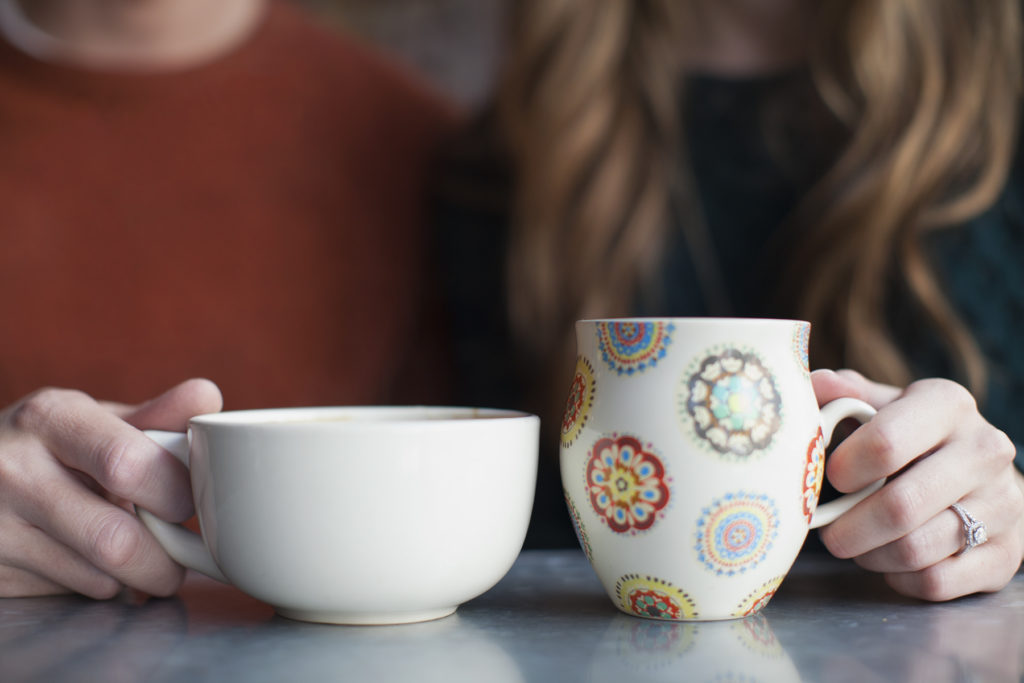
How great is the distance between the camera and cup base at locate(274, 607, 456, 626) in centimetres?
48

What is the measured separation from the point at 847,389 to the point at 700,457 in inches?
5.2

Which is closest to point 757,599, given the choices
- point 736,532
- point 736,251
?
point 736,532

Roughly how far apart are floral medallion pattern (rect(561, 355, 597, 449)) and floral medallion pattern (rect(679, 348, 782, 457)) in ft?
0.19

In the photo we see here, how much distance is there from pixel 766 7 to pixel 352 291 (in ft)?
2.24

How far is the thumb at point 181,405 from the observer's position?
56cm

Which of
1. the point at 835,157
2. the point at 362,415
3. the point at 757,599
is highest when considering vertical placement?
the point at 835,157

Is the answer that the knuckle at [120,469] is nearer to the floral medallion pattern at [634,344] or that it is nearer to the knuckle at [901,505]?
the floral medallion pattern at [634,344]

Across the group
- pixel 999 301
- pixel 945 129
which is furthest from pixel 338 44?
pixel 999 301

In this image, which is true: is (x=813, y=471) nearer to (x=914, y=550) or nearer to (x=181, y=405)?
(x=914, y=550)

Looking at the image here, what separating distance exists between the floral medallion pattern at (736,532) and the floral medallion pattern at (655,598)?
26 millimetres

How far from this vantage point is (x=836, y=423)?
0.51m

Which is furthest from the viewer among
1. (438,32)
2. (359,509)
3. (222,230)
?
(438,32)

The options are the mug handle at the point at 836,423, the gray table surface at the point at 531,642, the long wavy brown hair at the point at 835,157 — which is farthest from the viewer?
the long wavy brown hair at the point at 835,157

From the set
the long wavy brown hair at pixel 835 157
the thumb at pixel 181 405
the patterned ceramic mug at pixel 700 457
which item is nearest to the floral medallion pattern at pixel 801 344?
the patterned ceramic mug at pixel 700 457
